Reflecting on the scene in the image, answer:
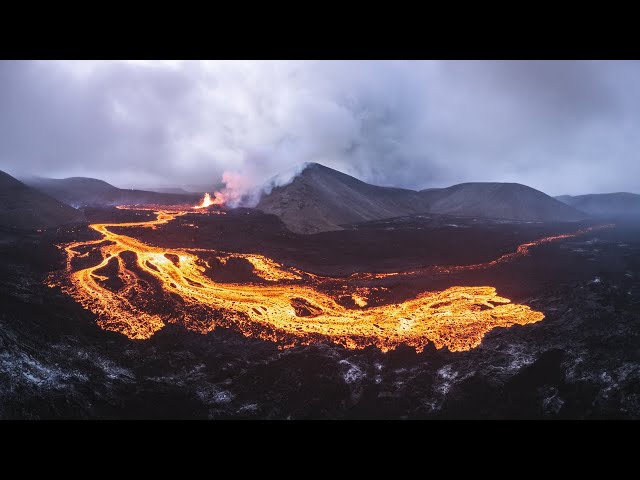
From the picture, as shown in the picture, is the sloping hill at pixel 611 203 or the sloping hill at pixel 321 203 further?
the sloping hill at pixel 611 203

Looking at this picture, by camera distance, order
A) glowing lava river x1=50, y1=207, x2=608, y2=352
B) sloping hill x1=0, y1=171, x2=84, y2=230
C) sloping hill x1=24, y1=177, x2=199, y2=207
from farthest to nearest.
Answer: sloping hill x1=24, y1=177, x2=199, y2=207 → sloping hill x1=0, y1=171, x2=84, y2=230 → glowing lava river x1=50, y1=207, x2=608, y2=352

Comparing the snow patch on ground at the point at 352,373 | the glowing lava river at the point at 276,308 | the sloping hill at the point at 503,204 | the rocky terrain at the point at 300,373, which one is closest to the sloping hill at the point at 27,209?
the glowing lava river at the point at 276,308

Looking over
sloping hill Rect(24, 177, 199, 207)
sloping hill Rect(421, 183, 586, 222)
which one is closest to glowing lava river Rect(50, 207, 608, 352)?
sloping hill Rect(24, 177, 199, 207)

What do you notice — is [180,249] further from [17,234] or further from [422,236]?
[422,236]

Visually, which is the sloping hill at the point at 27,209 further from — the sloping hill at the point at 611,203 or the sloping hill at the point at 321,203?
the sloping hill at the point at 611,203

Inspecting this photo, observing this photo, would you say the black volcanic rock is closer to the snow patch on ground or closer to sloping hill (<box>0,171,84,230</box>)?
sloping hill (<box>0,171,84,230</box>)
